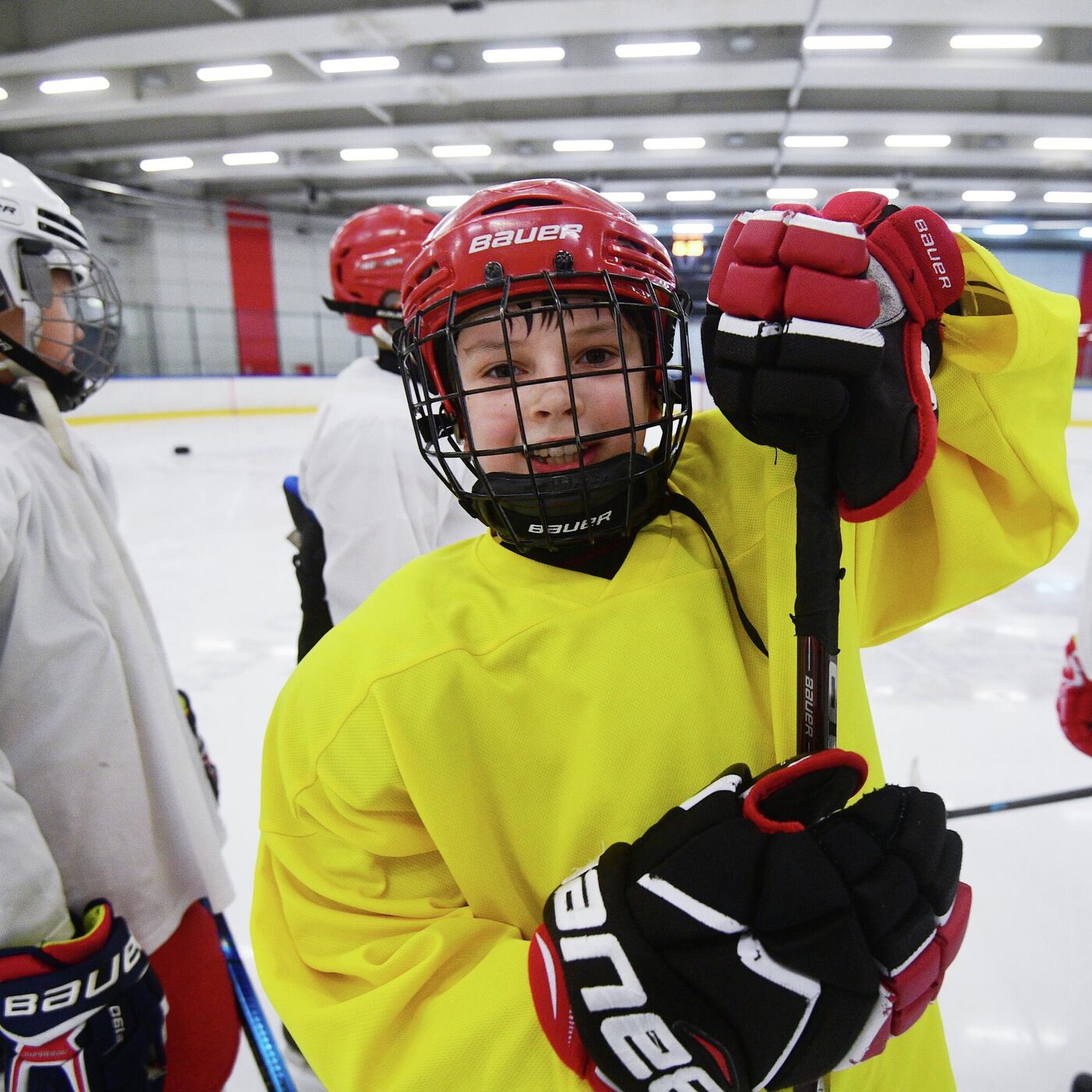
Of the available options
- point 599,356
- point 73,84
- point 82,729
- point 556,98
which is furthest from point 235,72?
point 599,356

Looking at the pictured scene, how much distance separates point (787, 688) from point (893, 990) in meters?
0.22

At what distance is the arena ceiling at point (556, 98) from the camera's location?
6.09 m

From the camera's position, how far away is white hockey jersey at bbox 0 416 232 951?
39.3 inches

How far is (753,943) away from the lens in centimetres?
46

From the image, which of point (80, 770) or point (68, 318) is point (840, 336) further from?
point (68, 318)

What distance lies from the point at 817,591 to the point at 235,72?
28.7ft

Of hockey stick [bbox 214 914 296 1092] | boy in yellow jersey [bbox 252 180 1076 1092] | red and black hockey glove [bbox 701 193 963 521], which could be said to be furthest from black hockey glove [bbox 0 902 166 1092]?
red and black hockey glove [bbox 701 193 963 521]

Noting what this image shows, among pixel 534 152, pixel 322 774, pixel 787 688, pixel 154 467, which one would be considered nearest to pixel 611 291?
pixel 787 688

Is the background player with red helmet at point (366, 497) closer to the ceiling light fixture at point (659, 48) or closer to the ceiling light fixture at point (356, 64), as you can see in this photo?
the ceiling light fixture at point (659, 48)

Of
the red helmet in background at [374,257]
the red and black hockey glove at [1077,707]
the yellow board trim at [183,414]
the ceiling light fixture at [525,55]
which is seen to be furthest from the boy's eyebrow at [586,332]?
the yellow board trim at [183,414]

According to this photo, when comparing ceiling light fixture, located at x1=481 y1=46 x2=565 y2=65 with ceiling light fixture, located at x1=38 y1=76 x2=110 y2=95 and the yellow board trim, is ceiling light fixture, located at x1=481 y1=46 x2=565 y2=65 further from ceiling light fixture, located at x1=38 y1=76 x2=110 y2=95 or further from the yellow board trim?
the yellow board trim

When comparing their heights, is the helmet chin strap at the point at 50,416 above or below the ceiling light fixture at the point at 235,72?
below

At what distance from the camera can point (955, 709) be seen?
2.50m

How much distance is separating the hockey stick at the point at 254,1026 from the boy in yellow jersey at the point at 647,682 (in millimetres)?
747
